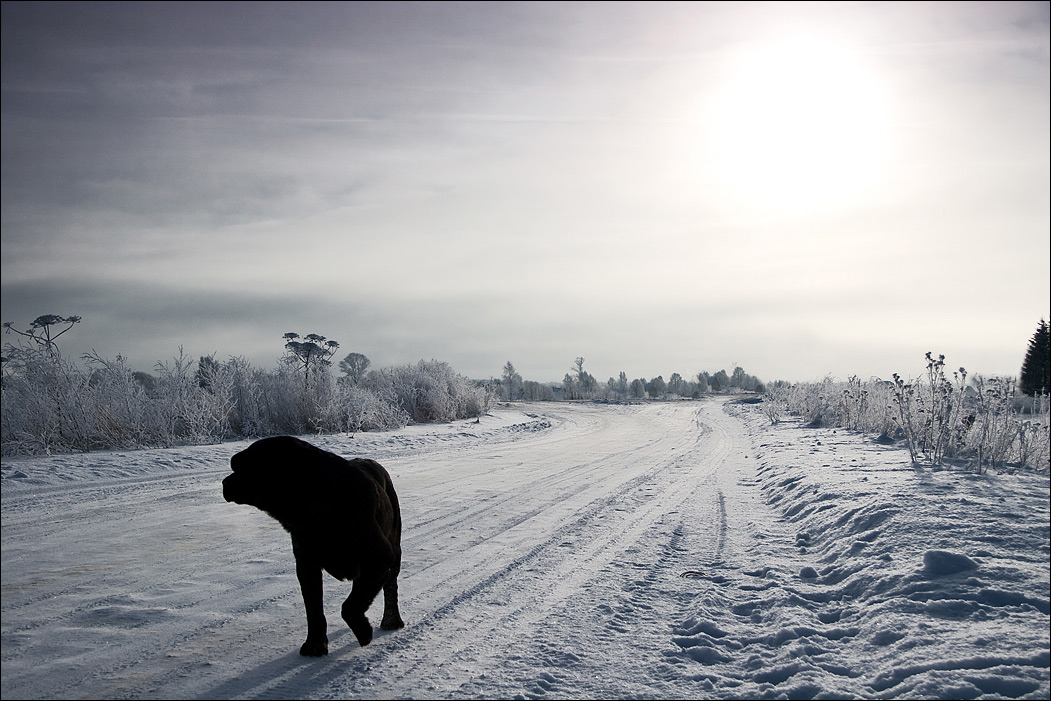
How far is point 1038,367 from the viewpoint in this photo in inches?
610

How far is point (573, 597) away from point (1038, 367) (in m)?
16.1

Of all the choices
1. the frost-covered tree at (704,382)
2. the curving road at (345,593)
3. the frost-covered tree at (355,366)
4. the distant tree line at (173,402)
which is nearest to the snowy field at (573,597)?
the curving road at (345,593)

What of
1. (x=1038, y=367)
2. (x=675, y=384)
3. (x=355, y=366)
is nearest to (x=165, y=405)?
(x=355, y=366)

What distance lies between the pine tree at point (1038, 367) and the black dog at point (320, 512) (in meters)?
8.27

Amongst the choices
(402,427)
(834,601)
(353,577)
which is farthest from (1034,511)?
(402,427)

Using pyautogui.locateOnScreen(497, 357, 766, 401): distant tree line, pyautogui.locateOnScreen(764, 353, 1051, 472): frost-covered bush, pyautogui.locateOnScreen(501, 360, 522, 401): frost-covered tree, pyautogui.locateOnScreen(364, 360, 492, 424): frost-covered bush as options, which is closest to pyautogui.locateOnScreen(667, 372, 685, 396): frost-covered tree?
pyautogui.locateOnScreen(497, 357, 766, 401): distant tree line

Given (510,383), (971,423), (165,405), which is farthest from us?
(510,383)

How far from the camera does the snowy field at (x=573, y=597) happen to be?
346cm

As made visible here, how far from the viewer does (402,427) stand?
21656 millimetres

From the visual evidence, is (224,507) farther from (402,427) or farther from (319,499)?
(402,427)

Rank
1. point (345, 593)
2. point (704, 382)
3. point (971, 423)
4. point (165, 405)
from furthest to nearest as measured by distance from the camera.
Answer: point (704, 382) < point (165, 405) < point (971, 423) < point (345, 593)

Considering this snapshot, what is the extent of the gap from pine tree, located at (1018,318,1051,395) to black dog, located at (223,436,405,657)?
8270 mm

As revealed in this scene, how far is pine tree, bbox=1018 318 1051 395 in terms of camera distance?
10.3 meters

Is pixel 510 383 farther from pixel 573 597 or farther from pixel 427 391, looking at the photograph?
pixel 573 597
